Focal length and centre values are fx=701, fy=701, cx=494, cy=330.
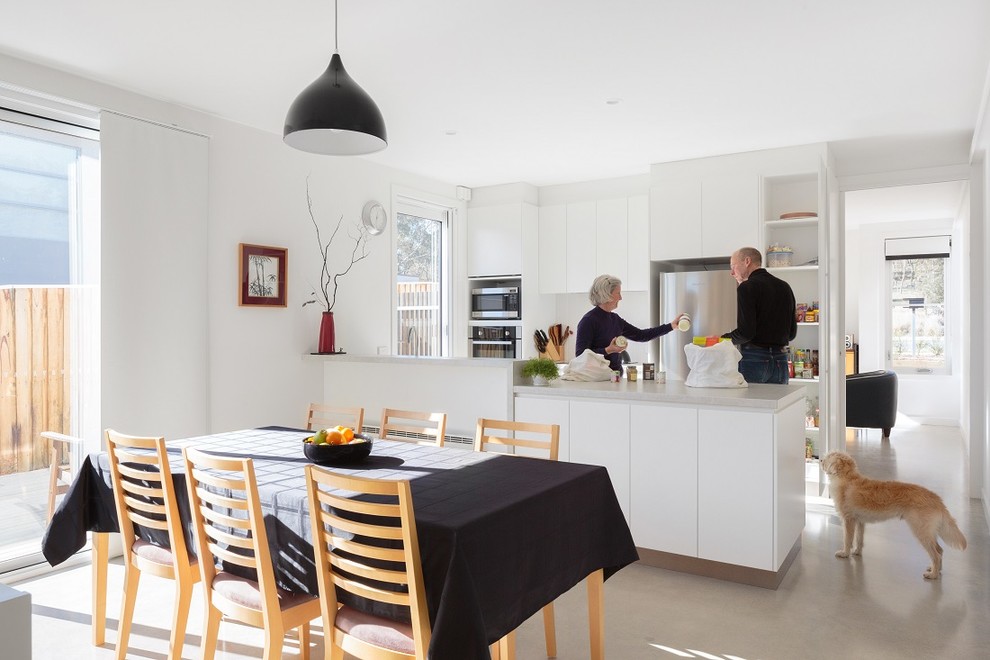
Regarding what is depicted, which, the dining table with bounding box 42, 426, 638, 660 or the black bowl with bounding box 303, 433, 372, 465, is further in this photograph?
the black bowl with bounding box 303, 433, 372, 465

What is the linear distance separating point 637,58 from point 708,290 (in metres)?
2.52

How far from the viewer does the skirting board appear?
348 cm

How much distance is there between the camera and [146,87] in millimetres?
3926

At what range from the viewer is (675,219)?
576 centimetres

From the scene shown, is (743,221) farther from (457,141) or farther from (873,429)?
(873,429)

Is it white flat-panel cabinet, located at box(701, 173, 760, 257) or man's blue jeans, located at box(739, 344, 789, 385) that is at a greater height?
white flat-panel cabinet, located at box(701, 173, 760, 257)

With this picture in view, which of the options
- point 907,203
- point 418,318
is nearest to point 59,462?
point 418,318

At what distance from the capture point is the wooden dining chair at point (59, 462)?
3772 millimetres

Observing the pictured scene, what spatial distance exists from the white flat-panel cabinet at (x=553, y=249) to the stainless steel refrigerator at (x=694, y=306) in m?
1.18

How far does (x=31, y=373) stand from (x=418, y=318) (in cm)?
320

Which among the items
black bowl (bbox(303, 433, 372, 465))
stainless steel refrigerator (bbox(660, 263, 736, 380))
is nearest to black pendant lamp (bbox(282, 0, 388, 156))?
black bowl (bbox(303, 433, 372, 465))

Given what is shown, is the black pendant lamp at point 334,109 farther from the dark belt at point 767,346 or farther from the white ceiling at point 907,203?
the white ceiling at point 907,203

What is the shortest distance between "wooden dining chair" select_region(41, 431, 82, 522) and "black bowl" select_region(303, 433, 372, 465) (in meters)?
1.95

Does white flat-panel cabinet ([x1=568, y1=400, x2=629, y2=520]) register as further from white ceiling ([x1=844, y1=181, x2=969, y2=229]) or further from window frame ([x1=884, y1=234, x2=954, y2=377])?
window frame ([x1=884, y1=234, x2=954, y2=377])
